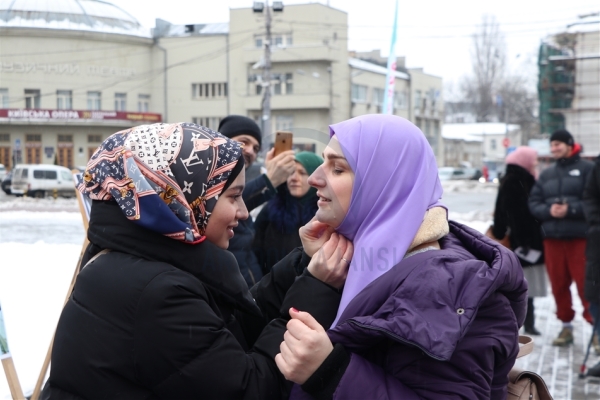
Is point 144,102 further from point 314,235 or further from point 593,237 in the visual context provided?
point 314,235

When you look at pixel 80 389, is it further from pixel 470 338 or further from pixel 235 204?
pixel 470 338

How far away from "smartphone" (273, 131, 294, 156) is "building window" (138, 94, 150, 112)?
2081 cm

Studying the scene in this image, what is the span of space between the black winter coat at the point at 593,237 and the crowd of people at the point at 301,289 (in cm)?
436

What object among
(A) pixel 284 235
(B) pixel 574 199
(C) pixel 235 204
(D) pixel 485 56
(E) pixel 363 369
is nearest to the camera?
(E) pixel 363 369

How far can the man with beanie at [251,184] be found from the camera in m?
3.79

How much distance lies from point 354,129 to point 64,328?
97 centimetres

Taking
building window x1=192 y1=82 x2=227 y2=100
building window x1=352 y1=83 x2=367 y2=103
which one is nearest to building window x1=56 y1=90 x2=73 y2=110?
building window x1=192 y1=82 x2=227 y2=100

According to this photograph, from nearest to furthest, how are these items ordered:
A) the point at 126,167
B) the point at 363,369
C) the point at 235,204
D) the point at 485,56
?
the point at 363,369 → the point at 126,167 → the point at 235,204 → the point at 485,56

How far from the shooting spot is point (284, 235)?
4.06 m

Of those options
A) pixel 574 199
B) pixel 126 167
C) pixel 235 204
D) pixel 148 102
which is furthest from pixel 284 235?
pixel 148 102

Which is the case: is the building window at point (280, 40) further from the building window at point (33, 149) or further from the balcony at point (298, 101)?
the building window at point (33, 149)

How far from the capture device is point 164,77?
97.0ft

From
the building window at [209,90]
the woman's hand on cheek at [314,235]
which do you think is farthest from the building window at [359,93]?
the woman's hand on cheek at [314,235]

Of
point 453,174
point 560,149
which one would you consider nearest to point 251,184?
point 560,149
